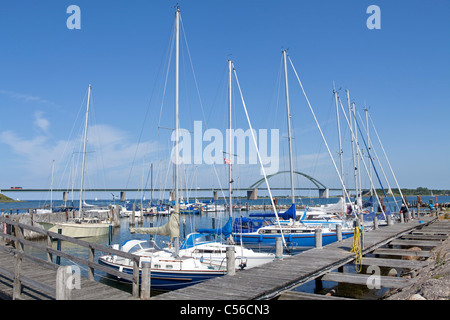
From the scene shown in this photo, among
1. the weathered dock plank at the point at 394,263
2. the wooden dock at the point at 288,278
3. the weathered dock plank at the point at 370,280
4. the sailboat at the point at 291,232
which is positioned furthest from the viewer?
the sailboat at the point at 291,232

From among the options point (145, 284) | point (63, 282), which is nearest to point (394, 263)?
point (145, 284)

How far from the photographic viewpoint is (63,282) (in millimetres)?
8242

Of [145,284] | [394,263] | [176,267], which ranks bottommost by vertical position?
[176,267]

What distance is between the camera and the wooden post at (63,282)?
8.19m

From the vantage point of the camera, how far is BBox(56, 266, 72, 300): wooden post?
8188mm

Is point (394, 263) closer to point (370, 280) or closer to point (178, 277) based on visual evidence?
point (370, 280)

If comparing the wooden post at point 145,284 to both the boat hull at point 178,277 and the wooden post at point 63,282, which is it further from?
the boat hull at point 178,277

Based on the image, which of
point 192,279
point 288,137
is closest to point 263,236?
point 288,137

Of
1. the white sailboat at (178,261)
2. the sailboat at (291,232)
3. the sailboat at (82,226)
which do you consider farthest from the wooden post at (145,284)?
the sailboat at (82,226)

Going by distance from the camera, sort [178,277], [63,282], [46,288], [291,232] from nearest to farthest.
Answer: [63,282] < [46,288] < [178,277] < [291,232]

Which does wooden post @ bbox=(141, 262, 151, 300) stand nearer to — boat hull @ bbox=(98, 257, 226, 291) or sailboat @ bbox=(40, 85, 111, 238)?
boat hull @ bbox=(98, 257, 226, 291)

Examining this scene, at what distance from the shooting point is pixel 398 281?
1330 centimetres

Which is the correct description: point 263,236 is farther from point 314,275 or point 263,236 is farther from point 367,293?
point 314,275
